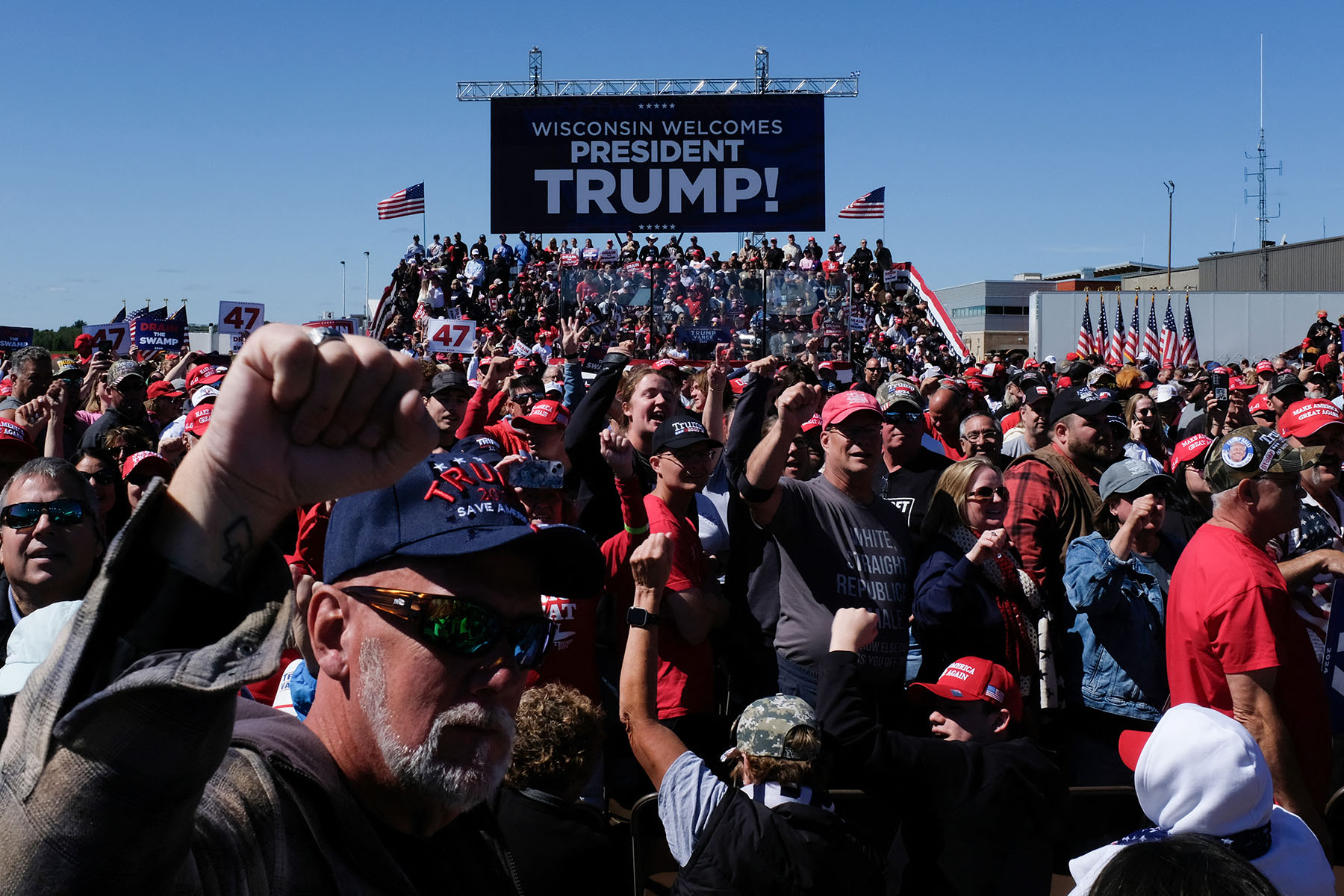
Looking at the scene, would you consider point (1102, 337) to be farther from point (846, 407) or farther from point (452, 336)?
point (846, 407)

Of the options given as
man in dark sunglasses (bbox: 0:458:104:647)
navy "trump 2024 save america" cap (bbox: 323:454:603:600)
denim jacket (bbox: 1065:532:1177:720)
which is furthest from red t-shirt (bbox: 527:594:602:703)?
navy "trump 2024 save america" cap (bbox: 323:454:603:600)

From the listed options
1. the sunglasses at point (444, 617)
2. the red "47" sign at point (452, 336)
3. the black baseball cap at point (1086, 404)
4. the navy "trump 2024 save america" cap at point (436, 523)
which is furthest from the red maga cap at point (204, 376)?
the sunglasses at point (444, 617)

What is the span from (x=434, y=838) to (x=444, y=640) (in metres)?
0.35

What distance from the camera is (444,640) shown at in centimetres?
175

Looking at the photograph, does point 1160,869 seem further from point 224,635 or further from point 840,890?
point 224,635

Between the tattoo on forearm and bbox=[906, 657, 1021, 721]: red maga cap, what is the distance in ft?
11.4

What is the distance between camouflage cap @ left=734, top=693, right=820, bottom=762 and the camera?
334 cm

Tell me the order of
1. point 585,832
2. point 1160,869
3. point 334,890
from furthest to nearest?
point 585,832 → point 1160,869 → point 334,890

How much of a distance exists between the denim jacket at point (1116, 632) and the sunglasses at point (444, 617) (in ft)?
12.1

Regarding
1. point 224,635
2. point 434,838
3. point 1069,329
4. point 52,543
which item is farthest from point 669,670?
point 1069,329

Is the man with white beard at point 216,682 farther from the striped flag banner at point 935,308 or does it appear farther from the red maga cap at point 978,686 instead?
the striped flag banner at point 935,308

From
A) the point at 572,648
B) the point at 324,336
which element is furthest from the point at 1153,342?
the point at 324,336

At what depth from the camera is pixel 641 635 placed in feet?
12.5

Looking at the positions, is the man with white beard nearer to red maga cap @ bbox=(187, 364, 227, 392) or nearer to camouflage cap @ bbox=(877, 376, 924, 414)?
camouflage cap @ bbox=(877, 376, 924, 414)
